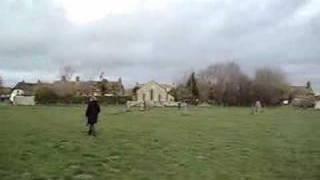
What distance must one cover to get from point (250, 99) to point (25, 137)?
9778cm

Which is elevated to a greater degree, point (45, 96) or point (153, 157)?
point (45, 96)

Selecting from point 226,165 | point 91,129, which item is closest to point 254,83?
point 91,129

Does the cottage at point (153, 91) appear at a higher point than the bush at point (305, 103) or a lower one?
higher

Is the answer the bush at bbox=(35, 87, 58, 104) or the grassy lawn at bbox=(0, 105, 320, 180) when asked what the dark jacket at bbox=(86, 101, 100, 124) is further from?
the bush at bbox=(35, 87, 58, 104)

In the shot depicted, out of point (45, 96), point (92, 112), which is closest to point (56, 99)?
point (45, 96)

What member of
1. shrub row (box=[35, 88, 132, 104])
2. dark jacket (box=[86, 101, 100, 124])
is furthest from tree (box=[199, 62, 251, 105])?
dark jacket (box=[86, 101, 100, 124])

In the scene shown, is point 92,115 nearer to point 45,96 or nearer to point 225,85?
point 45,96

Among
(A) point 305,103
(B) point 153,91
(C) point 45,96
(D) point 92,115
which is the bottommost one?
(D) point 92,115

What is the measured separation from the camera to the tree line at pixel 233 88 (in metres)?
119

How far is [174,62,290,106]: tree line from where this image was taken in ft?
391

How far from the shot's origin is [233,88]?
399 ft

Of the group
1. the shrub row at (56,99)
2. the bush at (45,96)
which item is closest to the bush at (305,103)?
the shrub row at (56,99)

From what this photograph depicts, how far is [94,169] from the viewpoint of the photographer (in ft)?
50.5

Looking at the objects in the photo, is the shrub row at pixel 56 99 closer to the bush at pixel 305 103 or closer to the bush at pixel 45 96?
the bush at pixel 45 96
